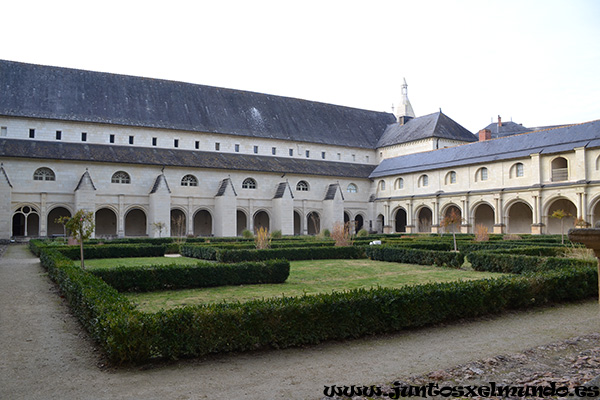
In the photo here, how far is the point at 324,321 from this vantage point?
651 cm

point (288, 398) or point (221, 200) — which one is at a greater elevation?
point (221, 200)

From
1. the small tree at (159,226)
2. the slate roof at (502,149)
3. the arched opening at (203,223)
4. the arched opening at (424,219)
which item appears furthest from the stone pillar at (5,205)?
the arched opening at (424,219)

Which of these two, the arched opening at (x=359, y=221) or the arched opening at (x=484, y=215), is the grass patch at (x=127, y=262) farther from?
the arched opening at (x=359, y=221)

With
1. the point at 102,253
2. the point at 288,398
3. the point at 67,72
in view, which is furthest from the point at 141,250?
the point at 67,72

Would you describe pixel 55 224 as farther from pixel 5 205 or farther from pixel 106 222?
pixel 5 205

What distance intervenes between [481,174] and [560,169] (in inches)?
224

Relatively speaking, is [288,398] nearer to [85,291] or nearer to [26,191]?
[85,291]

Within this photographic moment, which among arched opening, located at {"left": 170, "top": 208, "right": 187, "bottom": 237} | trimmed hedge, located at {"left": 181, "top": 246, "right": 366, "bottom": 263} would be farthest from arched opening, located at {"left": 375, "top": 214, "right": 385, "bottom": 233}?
trimmed hedge, located at {"left": 181, "top": 246, "right": 366, "bottom": 263}

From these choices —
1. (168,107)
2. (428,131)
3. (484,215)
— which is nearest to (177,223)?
(168,107)

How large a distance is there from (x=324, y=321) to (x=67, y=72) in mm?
37509

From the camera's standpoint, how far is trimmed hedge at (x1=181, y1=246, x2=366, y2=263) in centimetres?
1673

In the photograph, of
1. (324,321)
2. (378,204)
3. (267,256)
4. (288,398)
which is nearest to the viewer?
(288,398)

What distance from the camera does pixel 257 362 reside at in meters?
5.68

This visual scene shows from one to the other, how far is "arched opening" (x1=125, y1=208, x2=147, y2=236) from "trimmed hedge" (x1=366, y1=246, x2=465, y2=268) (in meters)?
23.4
